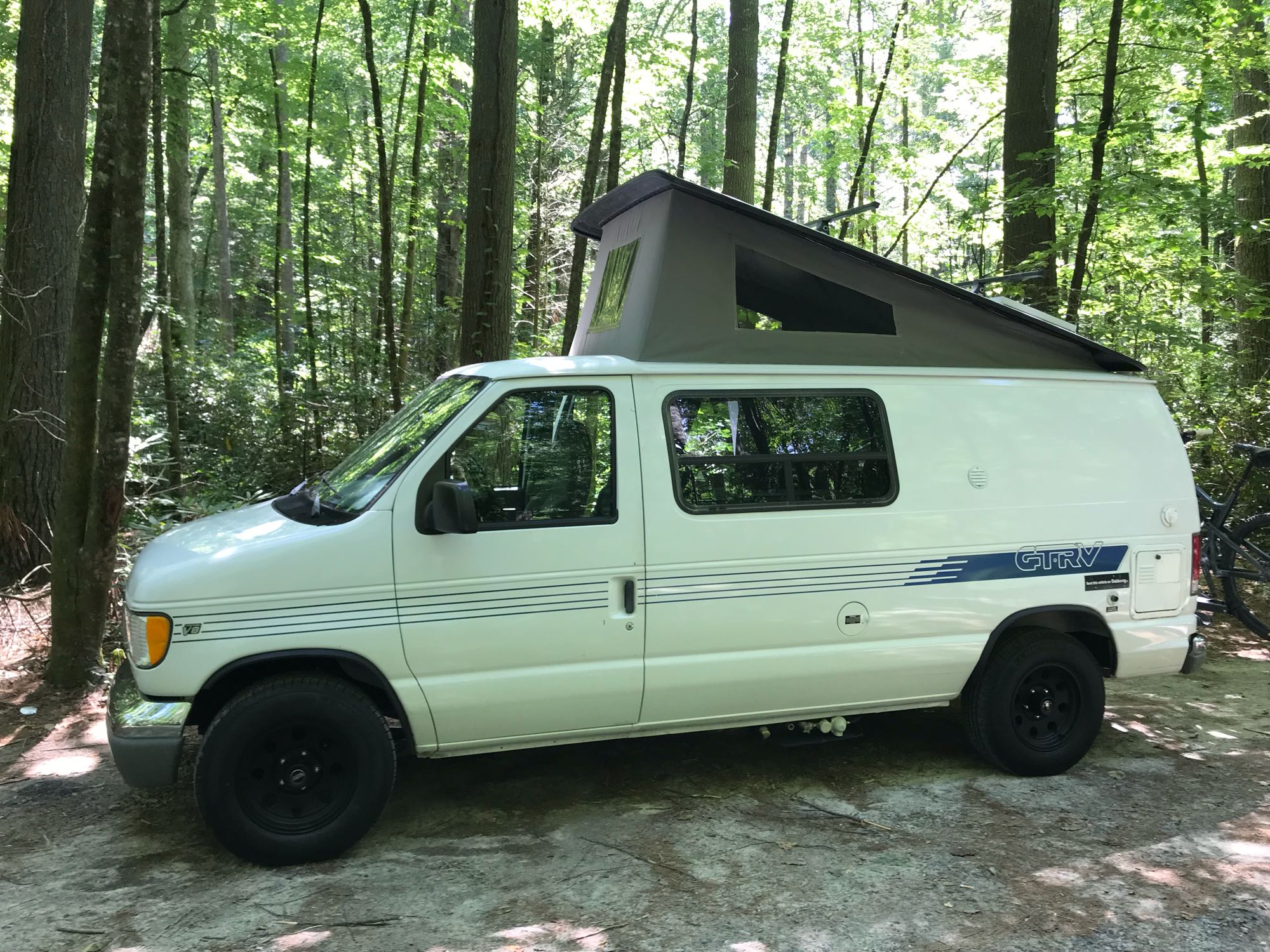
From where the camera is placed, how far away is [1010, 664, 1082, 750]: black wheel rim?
4902 mm

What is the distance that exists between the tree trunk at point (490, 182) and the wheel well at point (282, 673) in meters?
4.33

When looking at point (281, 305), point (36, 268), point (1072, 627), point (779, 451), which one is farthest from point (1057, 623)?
point (281, 305)

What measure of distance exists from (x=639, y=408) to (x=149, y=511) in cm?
635

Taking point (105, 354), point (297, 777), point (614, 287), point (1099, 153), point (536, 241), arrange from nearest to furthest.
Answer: point (297, 777), point (614, 287), point (105, 354), point (1099, 153), point (536, 241)

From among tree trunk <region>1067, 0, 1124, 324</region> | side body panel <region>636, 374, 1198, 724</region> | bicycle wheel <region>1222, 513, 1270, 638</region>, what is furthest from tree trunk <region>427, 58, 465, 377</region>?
side body panel <region>636, 374, 1198, 724</region>

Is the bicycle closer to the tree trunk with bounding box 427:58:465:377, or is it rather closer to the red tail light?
the red tail light

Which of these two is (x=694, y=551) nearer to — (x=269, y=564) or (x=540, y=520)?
(x=540, y=520)

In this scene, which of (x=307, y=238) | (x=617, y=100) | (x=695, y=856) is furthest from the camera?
(x=307, y=238)

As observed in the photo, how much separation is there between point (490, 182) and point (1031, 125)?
5.85m

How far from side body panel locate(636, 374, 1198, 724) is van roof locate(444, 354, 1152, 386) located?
0.11 feet

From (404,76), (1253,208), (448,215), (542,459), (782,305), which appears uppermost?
(404,76)

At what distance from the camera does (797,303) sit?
505 centimetres

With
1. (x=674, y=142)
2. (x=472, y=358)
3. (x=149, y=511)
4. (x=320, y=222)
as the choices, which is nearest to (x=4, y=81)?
(x=320, y=222)

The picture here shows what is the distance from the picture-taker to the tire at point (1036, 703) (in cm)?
482
